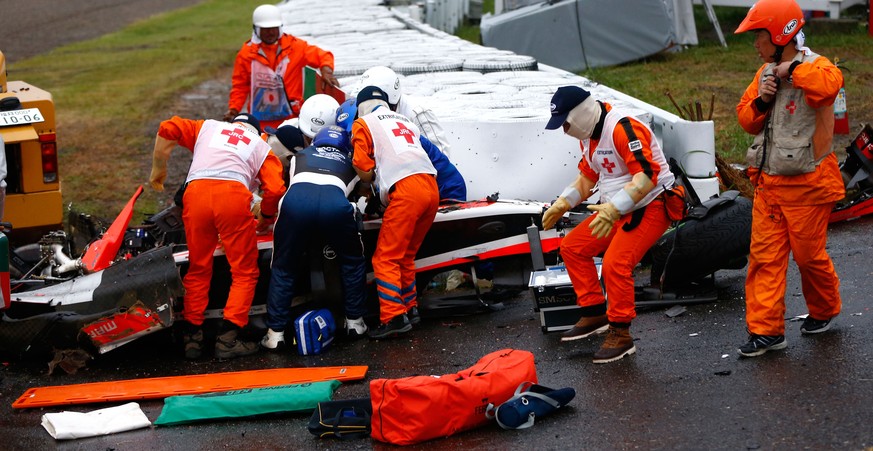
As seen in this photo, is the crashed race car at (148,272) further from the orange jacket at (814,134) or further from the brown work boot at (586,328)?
the orange jacket at (814,134)

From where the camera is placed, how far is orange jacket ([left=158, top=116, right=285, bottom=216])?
7.65 metres

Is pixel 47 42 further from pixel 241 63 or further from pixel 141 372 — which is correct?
pixel 141 372

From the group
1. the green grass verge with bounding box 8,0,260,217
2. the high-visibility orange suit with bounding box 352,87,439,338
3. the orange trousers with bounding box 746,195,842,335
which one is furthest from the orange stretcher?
the green grass verge with bounding box 8,0,260,217

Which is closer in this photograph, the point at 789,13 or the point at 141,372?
the point at 789,13

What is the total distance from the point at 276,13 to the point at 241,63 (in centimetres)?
66

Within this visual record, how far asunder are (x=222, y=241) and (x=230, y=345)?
714mm

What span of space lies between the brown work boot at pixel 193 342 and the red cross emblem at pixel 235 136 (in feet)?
4.32

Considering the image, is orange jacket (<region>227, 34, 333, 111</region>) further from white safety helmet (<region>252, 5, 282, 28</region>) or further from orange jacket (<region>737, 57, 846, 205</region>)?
orange jacket (<region>737, 57, 846, 205</region>)

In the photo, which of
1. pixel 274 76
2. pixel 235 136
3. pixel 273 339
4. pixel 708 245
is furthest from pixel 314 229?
pixel 274 76

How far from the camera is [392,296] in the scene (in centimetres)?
739

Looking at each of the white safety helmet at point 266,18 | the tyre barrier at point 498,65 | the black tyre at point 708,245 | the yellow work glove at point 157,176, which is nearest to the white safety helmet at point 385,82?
the yellow work glove at point 157,176

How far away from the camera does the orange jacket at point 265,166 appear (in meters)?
7.65

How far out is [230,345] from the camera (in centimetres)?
732

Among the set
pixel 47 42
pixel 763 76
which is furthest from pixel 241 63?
pixel 47 42
